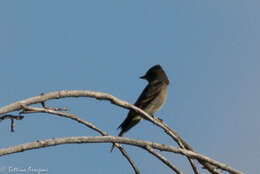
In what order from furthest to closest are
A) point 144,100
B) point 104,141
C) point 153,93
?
point 153,93 → point 144,100 → point 104,141

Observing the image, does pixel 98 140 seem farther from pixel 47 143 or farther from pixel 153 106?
pixel 153 106

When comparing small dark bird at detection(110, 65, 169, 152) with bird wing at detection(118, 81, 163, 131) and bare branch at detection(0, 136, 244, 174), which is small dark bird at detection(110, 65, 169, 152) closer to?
bird wing at detection(118, 81, 163, 131)

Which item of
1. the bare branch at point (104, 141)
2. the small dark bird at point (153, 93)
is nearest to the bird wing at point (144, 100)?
the small dark bird at point (153, 93)

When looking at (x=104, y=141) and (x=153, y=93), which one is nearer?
(x=104, y=141)

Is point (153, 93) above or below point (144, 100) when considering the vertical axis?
above

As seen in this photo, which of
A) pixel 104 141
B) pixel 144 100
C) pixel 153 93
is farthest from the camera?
pixel 153 93

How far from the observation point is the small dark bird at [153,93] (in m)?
13.3

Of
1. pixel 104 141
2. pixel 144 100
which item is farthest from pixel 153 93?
pixel 104 141

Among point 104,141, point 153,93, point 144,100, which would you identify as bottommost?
point 104,141

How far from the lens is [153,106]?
44.2 feet

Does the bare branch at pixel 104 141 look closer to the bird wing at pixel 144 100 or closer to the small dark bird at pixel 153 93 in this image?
the bird wing at pixel 144 100

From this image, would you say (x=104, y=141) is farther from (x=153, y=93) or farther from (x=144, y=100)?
(x=153, y=93)

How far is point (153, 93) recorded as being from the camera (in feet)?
44.7

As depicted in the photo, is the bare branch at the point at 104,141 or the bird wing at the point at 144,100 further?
the bird wing at the point at 144,100
